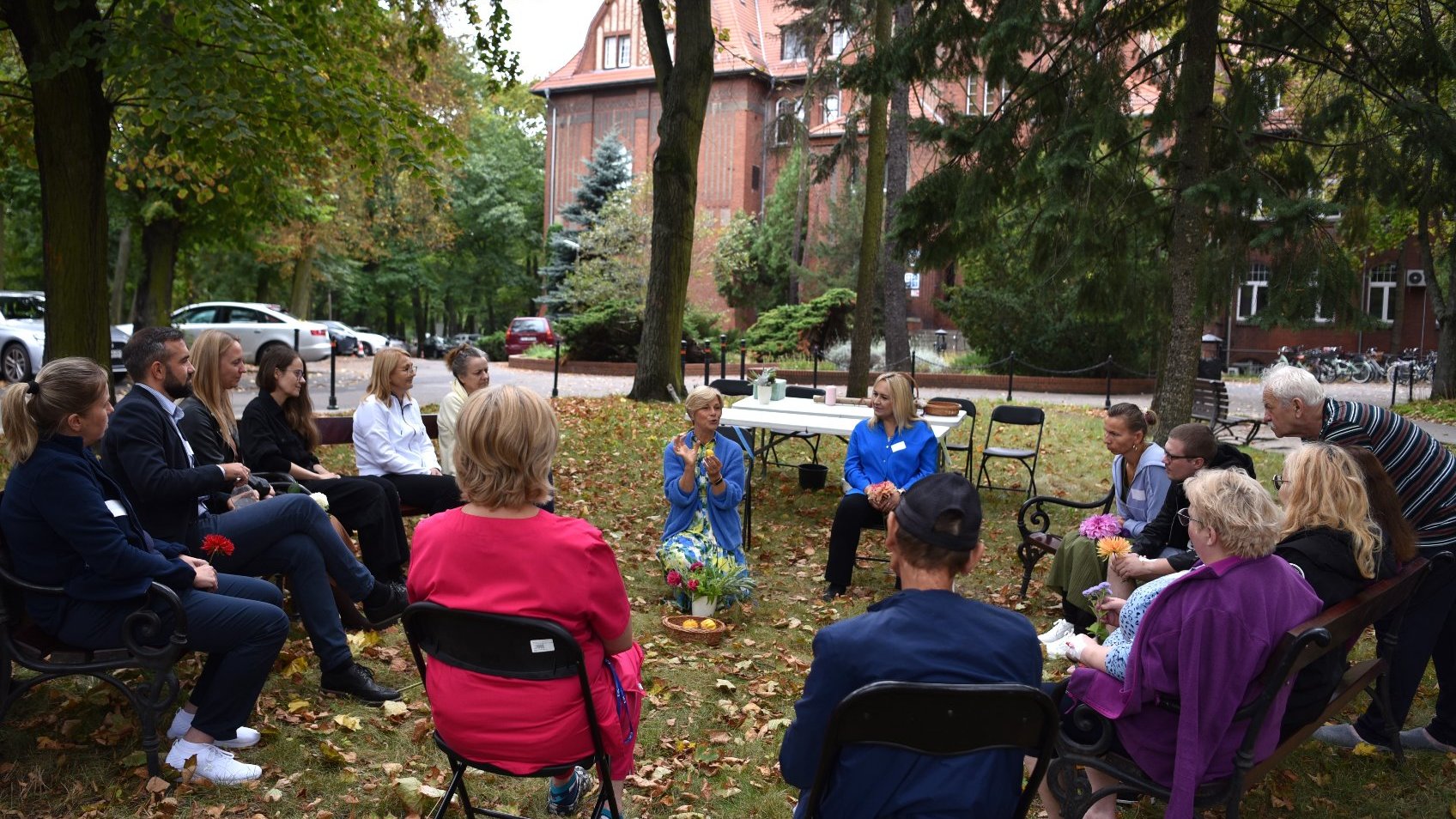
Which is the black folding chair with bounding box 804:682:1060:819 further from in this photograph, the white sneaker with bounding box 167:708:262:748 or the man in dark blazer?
the man in dark blazer

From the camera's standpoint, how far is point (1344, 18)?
912cm

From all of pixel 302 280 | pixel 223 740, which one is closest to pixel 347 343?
pixel 302 280

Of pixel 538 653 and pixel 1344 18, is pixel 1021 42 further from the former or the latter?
pixel 538 653

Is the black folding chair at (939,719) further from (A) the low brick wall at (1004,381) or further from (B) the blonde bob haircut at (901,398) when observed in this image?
(A) the low brick wall at (1004,381)

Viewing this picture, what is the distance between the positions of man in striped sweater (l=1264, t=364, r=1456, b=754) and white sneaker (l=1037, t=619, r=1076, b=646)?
1252 mm

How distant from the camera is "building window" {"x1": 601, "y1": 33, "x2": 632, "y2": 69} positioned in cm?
4778

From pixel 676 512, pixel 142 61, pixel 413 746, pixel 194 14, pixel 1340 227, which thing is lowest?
pixel 413 746

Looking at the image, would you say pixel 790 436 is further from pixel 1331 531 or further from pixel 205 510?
pixel 1331 531

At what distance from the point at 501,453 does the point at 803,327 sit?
76.1 ft

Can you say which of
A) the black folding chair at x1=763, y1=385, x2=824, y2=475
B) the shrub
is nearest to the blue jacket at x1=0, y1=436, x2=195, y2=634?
the black folding chair at x1=763, y1=385, x2=824, y2=475

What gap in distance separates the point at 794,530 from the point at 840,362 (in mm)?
16320

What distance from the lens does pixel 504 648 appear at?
9.14 feet

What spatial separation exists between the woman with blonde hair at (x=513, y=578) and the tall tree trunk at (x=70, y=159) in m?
7.08

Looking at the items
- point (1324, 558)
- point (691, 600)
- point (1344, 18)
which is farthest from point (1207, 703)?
point (1344, 18)
